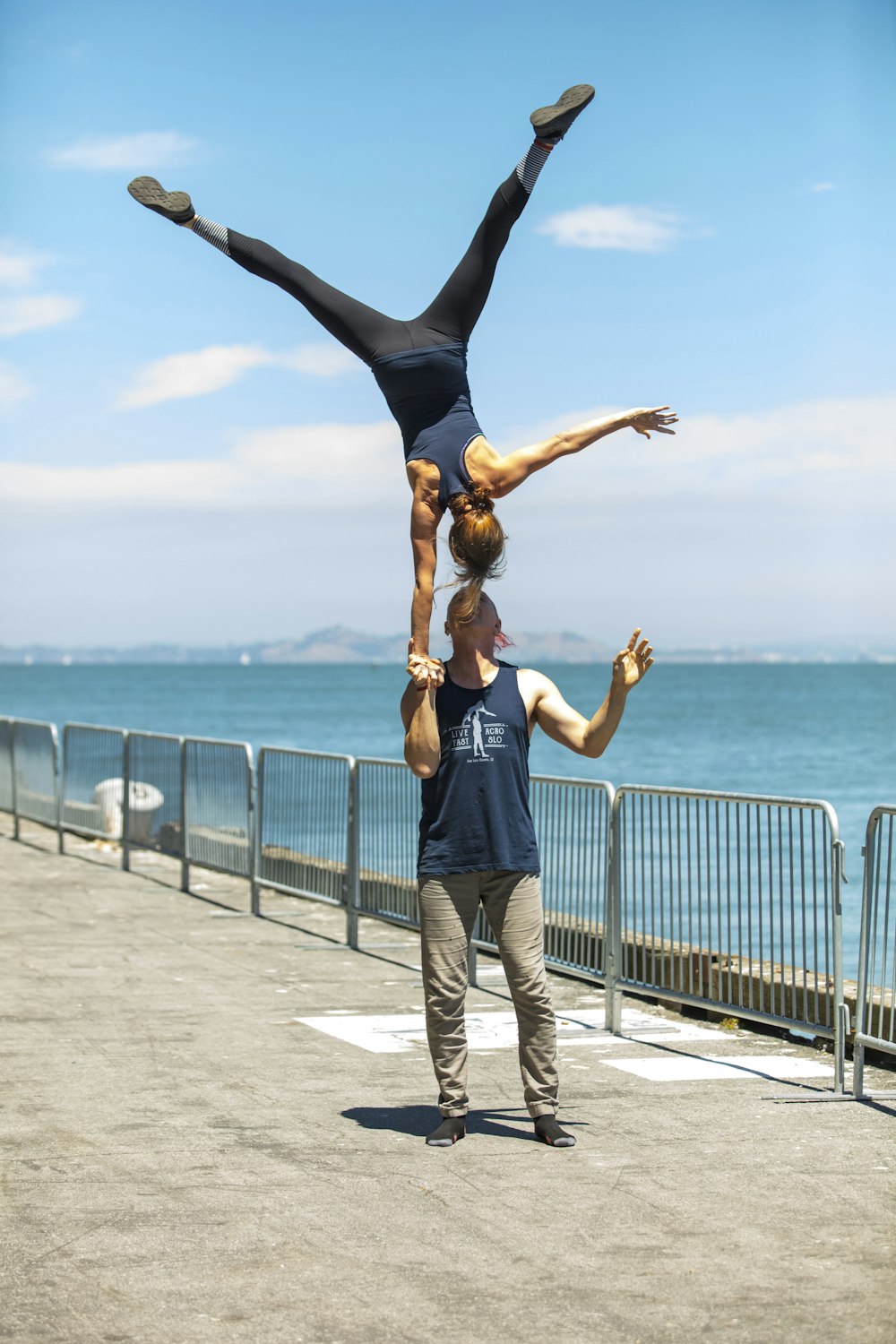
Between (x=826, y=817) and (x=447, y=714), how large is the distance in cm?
232

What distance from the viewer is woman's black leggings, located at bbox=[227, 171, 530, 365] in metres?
6.54

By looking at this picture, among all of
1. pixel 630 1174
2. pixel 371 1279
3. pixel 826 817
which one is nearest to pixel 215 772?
pixel 826 817

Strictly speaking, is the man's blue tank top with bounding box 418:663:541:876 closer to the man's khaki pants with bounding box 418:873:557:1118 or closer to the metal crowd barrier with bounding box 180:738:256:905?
the man's khaki pants with bounding box 418:873:557:1118

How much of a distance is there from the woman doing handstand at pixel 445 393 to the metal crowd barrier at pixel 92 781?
10987 mm

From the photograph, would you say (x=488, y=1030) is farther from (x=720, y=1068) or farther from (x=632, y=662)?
(x=632, y=662)

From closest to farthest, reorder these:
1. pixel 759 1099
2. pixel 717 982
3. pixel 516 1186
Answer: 1. pixel 516 1186
2. pixel 759 1099
3. pixel 717 982


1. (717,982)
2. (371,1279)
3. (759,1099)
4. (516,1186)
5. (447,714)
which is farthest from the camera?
(717,982)

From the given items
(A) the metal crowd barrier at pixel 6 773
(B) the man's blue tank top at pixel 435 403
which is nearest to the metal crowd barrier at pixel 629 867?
(B) the man's blue tank top at pixel 435 403

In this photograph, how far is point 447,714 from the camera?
680 cm

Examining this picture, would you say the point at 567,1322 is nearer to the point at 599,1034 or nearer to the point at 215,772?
the point at 599,1034

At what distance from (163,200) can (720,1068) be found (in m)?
4.74

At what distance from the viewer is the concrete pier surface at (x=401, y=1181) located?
4797 millimetres

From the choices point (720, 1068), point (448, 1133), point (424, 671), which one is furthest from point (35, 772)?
point (424, 671)

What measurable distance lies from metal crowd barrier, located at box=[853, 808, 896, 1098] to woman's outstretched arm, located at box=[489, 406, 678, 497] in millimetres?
2073
